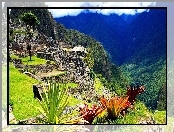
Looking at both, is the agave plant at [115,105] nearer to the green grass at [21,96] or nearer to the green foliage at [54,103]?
the green foliage at [54,103]

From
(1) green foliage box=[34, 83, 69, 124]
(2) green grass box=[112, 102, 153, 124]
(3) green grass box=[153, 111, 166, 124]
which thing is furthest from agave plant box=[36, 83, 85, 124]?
(3) green grass box=[153, 111, 166, 124]

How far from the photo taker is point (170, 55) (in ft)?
28.4

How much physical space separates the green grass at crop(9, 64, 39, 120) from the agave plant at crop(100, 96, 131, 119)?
2.58 feet

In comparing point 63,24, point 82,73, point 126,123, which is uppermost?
point 63,24

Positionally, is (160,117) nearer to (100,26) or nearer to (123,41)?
(123,41)

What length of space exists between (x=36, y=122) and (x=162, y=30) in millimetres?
1759

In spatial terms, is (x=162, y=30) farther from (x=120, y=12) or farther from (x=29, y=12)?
(x=29, y=12)

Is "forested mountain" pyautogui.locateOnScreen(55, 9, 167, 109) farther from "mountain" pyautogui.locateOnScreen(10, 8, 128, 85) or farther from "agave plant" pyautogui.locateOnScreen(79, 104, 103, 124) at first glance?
"agave plant" pyautogui.locateOnScreen(79, 104, 103, 124)

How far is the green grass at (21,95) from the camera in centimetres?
862

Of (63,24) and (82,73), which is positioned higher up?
(63,24)

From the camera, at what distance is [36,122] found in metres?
8.67

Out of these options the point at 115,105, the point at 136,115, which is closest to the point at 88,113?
the point at 115,105

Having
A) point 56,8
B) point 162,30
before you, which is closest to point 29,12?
point 56,8

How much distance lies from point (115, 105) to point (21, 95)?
3.53 feet
